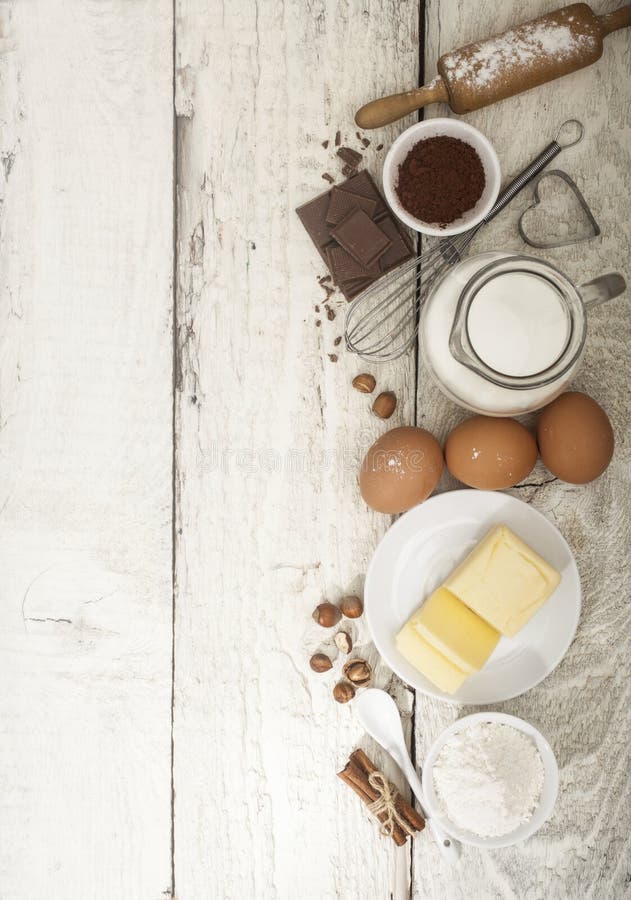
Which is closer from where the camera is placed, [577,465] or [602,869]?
[577,465]

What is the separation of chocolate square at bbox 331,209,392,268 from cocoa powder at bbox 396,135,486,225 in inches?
1.6

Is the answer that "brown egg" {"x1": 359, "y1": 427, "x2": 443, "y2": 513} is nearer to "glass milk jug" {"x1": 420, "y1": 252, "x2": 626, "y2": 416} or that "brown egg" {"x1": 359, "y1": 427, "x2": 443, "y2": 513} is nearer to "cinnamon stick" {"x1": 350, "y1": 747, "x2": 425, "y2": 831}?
"glass milk jug" {"x1": 420, "y1": 252, "x2": 626, "y2": 416}

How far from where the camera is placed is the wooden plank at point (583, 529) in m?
0.82

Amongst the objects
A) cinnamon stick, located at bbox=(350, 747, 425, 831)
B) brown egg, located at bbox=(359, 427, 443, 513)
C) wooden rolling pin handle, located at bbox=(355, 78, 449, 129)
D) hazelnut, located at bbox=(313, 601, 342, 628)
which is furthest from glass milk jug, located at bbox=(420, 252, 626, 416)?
cinnamon stick, located at bbox=(350, 747, 425, 831)

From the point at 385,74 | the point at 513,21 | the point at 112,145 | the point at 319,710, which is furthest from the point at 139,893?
the point at 513,21

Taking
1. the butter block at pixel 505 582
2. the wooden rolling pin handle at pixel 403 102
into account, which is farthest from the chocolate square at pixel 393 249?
the butter block at pixel 505 582

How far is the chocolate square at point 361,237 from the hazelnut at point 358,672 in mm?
447

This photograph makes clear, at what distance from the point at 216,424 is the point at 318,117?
14.5 inches

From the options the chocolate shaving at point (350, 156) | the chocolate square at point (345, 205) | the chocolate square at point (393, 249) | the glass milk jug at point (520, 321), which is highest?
the chocolate shaving at point (350, 156)

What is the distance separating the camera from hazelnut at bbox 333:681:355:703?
32.8 inches

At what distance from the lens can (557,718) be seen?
2.76ft

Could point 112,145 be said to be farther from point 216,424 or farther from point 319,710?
point 319,710

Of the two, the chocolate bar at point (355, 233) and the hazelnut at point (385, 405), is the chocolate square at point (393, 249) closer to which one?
the chocolate bar at point (355, 233)

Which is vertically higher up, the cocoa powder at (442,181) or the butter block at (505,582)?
the cocoa powder at (442,181)
